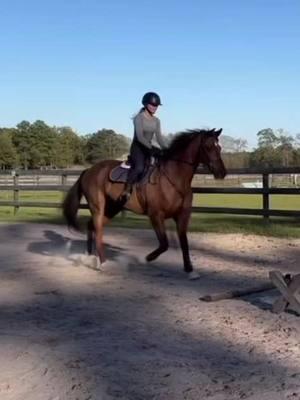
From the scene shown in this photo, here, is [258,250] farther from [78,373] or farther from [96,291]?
[78,373]

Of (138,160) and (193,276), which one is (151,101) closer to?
(138,160)

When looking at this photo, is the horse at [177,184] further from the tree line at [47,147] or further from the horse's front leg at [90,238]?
the tree line at [47,147]

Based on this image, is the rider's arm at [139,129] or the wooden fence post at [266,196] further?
the wooden fence post at [266,196]

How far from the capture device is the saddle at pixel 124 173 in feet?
31.1

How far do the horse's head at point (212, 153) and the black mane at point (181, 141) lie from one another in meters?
0.15

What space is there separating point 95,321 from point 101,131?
400ft

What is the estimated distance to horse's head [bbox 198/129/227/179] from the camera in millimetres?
9281

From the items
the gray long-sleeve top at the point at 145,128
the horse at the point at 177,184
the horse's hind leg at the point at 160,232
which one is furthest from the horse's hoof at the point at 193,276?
the gray long-sleeve top at the point at 145,128

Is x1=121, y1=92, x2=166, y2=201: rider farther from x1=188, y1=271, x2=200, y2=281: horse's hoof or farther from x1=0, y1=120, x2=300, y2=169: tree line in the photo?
x1=0, y1=120, x2=300, y2=169: tree line

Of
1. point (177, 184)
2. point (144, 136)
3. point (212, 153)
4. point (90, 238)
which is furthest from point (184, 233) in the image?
point (90, 238)

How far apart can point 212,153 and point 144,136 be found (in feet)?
3.59

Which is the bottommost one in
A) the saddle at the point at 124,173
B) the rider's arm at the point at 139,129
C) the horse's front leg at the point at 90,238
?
the horse's front leg at the point at 90,238

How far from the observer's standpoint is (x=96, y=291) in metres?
7.87

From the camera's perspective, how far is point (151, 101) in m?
9.17
